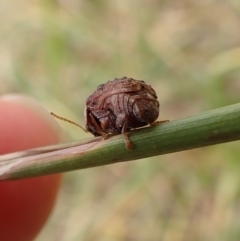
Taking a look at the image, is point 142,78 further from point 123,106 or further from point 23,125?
point 123,106

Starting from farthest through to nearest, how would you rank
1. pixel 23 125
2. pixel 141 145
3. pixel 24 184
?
pixel 23 125, pixel 24 184, pixel 141 145

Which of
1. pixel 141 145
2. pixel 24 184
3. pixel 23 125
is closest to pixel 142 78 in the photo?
pixel 23 125

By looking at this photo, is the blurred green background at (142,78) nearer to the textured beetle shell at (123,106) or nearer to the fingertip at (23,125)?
the fingertip at (23,125)

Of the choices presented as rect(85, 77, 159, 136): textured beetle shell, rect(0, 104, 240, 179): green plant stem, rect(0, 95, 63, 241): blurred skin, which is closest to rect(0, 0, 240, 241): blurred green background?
rect(0, 95, 63, 241): blurred skin

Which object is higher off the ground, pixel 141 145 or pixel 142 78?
pixel 142 78

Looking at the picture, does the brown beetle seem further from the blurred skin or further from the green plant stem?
the blurred skin

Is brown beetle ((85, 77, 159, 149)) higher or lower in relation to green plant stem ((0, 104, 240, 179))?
higher

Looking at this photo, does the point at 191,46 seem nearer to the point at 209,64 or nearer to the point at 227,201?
the point at 209,64

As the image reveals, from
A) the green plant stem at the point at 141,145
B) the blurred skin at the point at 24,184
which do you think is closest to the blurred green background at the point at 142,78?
the blurred skin at the point at 24,184
